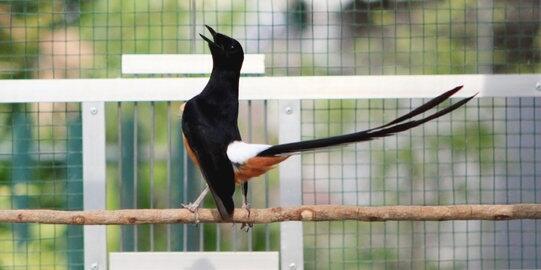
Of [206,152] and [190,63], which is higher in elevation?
[190,63]

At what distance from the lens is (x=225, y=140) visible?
2021 mm

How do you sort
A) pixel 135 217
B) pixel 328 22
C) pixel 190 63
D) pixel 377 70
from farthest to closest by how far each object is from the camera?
pixel 377 70 → pixel 328 22 → pixel 190 63 → pixel 135 217

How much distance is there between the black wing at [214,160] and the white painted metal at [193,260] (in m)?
0.30

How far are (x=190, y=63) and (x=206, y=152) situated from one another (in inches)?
13.3

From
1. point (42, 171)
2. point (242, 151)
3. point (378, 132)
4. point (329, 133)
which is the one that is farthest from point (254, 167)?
point (42, 171)

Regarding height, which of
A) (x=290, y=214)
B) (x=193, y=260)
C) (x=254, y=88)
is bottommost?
(x=193, y=260)

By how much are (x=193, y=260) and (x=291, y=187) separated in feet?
0.85

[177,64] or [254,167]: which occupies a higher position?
[177,64]

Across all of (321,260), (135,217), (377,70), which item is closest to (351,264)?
(321,260)

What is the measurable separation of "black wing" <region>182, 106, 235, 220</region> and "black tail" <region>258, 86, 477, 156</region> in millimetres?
127

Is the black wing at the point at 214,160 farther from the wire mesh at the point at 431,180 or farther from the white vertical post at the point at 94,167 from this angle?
the wire mesh at the point at 431,180

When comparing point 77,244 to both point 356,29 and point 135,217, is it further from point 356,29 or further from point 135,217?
point 356,29

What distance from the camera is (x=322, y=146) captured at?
67.6 inches

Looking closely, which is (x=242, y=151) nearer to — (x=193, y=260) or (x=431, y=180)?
(x=193, y=260)
